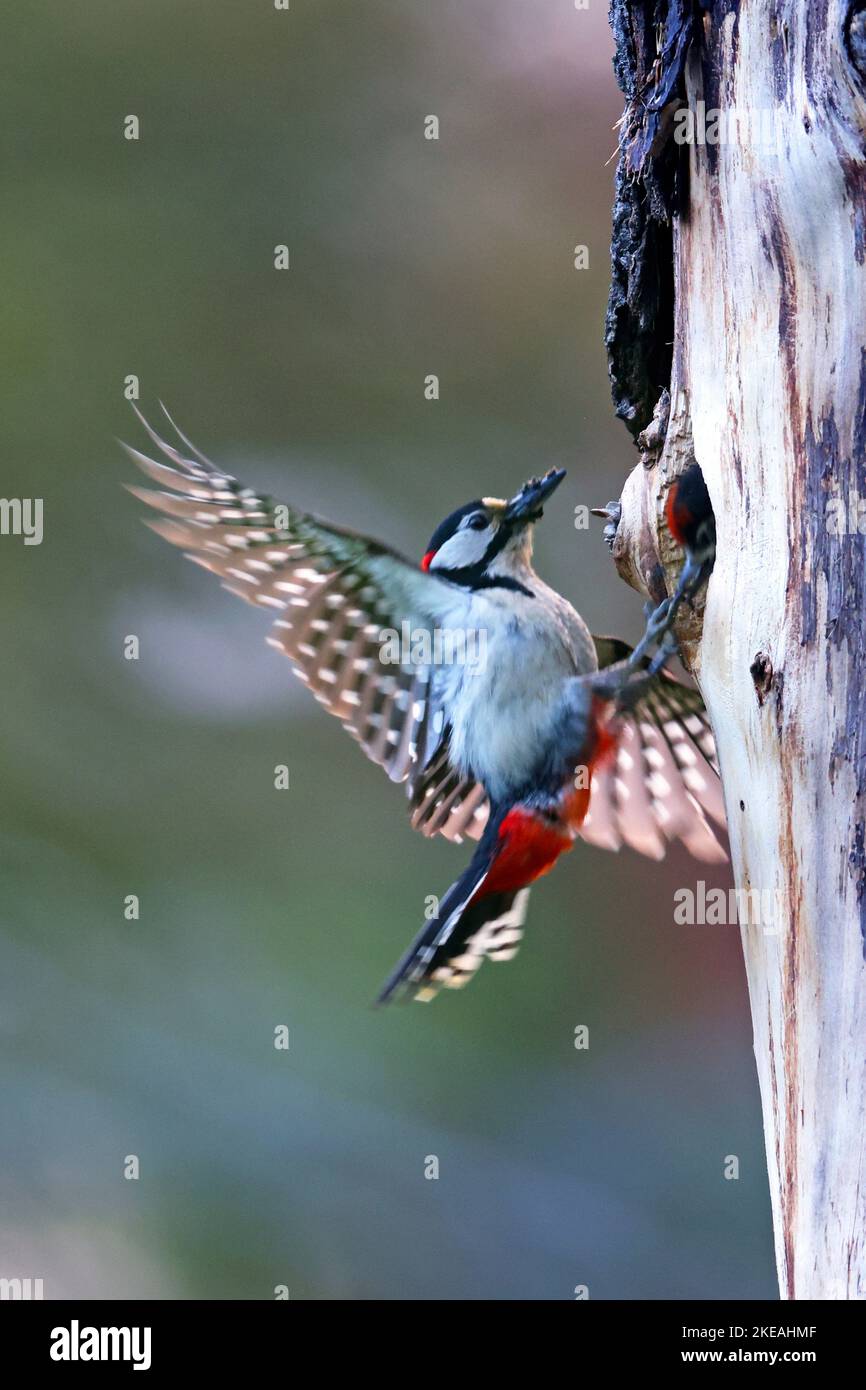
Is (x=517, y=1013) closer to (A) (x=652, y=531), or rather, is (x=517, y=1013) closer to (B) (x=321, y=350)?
(B) (x=321, y=350)

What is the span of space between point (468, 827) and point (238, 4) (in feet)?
10.6

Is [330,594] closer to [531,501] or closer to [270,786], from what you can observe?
[531,501]

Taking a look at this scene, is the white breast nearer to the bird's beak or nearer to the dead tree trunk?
the bird's beak

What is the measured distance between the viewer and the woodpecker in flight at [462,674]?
165 cm

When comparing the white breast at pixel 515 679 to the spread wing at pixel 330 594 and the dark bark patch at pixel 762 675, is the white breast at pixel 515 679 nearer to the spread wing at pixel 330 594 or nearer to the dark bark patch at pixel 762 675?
the spread wing at pixel 330 594

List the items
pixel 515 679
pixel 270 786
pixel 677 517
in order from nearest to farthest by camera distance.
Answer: pixel 677 517, pixel 515 679, pixel 270 786

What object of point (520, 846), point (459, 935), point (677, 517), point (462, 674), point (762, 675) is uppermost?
point (677, 517)

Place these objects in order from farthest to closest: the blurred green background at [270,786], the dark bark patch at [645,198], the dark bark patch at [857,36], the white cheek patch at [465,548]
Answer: the blurred green background at [270,786] → the white cheek patch at [465,548] → the dark bark patch at [645,198] → the dark bark patch at [857,36]

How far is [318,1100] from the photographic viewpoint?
3.99 metres

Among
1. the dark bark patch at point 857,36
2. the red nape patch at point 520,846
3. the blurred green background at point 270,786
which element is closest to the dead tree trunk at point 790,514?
the dark bark patch at point 857,36

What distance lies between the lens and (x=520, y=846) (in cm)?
168

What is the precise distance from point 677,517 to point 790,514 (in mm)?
241

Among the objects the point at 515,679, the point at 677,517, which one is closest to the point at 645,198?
the point at 677,517

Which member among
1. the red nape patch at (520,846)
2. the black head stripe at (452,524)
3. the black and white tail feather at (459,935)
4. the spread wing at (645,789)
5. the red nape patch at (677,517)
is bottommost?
the black and white tail feather at (459,935)
